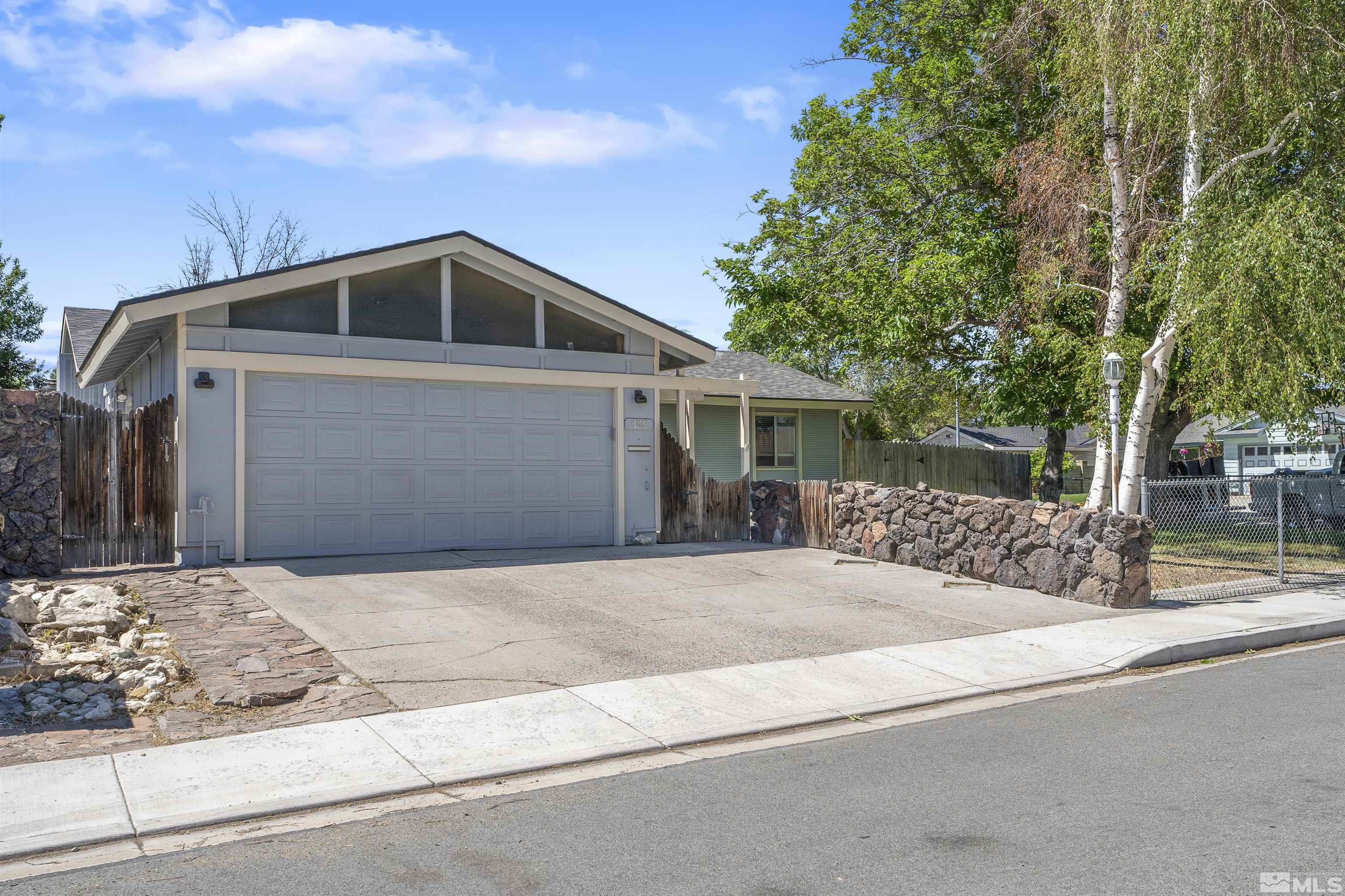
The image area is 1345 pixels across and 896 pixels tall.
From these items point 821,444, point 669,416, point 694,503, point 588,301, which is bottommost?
point 694,503

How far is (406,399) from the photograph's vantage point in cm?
1438

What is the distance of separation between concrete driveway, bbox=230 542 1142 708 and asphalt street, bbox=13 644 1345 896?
2.23m

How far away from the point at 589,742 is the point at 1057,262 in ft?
37.9

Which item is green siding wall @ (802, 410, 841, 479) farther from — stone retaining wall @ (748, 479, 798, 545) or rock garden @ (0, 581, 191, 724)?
rock garden @ (0, 581, 191, 724)

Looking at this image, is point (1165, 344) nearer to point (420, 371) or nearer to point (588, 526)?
point (588, 526)

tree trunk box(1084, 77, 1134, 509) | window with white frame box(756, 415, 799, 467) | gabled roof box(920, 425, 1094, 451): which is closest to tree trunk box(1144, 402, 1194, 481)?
tree trunk box(1084, 77, 1134, 509)

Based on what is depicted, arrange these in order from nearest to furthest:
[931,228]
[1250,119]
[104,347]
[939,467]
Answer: [1250,119] < [104,347] < [931,228] < [939,467]

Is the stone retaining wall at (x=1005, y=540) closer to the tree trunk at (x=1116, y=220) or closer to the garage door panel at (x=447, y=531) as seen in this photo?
the tree trunk at (x=1116, y=220)

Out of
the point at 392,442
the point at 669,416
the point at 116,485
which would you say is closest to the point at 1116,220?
the point at 392,442

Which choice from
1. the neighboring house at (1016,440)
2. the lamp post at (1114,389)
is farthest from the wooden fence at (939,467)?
the neighboring house at (1016,440)

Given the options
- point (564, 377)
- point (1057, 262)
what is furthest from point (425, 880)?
point (1057, 262)

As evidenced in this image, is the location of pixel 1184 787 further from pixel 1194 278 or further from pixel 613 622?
pixel 1194 278

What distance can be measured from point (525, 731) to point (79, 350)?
62.8 ft

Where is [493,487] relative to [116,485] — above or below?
below
